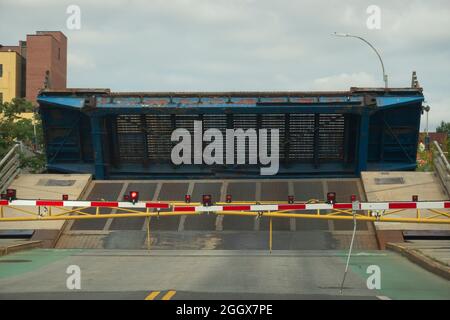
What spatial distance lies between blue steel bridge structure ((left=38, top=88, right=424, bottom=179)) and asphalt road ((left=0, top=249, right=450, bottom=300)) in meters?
6.54

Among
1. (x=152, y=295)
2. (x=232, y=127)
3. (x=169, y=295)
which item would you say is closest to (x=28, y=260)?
(x=152, y=295)

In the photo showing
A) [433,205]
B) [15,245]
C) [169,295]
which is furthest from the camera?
[15,245]

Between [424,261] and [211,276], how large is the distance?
4.49m

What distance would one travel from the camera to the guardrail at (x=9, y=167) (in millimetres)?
22844

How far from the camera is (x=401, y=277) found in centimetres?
1130

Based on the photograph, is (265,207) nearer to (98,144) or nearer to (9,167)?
(98,144)

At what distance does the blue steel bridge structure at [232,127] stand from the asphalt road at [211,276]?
654cm

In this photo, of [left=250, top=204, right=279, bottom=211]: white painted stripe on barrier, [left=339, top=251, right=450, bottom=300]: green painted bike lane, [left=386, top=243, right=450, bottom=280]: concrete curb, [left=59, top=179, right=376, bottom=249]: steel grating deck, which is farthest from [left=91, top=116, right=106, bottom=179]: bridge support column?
[left=386, top=243, right=450, bottom=280]: concrete curb

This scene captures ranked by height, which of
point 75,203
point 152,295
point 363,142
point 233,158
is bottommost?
point 152,295

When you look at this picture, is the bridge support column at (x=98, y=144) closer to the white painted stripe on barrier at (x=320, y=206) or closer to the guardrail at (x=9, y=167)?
the guardrail at (x=9, y=167)

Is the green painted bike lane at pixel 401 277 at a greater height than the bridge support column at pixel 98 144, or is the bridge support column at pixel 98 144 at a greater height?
the bridge support column at pixel 98 144

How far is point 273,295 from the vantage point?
8867 millimetres

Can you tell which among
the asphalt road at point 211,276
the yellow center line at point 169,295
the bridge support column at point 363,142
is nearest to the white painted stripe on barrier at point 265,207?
the asphalt road at point 211,276
